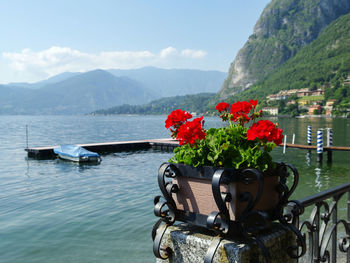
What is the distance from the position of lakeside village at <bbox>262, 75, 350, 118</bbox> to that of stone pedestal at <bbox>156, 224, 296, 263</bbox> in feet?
476

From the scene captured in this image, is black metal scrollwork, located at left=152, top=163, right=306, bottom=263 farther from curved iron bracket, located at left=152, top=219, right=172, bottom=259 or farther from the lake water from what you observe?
the lake water

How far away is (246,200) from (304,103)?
167 m

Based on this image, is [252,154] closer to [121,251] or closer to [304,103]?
[121,251]

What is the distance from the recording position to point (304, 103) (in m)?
157

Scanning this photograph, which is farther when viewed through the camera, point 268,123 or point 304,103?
point 304,103

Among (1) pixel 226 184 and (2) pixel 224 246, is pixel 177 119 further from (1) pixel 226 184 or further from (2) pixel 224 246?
(2) pixel 224 246

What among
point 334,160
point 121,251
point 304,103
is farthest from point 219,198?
point 304,103

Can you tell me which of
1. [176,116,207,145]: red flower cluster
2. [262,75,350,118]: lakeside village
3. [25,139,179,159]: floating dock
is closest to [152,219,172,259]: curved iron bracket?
[176,116,207,145]: red flower cluster

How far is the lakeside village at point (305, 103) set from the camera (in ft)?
476

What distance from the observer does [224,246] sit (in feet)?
5.82

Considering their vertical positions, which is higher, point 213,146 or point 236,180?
point 213,146

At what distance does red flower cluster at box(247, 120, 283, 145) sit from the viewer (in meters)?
1.97

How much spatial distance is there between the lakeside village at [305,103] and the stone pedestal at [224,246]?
145 m

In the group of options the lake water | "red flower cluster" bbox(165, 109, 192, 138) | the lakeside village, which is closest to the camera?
"red flower cluster" bbox(165, 109, 192, 138)
